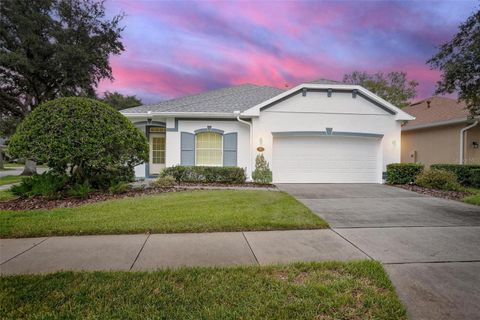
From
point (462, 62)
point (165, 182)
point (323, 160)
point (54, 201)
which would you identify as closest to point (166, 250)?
point (54, 201)

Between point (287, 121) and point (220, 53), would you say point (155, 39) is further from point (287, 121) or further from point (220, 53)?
point (287, 121)

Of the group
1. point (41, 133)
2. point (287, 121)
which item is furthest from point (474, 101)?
point (41, 133)

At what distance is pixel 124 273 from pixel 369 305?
277 cm

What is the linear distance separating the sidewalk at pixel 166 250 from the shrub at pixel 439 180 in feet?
27.0

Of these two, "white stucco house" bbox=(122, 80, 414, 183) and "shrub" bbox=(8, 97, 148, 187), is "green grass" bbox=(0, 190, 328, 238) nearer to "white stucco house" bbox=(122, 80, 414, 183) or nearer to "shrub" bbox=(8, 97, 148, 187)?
"shrub" bbox=(8, 97, 148, 187)

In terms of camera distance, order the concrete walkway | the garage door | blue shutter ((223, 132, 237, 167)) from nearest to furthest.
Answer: the concrete walkway → the garage door → blue shutter ((223, 132, 237, 167))

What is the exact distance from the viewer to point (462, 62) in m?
9.13

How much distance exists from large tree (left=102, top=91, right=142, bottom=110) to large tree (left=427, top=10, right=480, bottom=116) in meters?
37.8

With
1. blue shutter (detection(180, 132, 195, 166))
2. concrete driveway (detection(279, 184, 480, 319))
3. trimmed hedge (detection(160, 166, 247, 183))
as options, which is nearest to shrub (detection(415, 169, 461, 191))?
concrete driveway (detection(279, 184, 480, 319))

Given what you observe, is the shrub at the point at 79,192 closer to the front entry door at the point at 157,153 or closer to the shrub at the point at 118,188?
the shrub at the point at 118,188

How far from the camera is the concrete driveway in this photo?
2.69 meters

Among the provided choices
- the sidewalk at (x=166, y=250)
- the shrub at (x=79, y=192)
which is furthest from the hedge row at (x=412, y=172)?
the shrub at (x=79, y=192)

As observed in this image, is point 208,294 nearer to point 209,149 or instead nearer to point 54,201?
point 54,201

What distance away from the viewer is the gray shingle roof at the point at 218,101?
12.4 m
